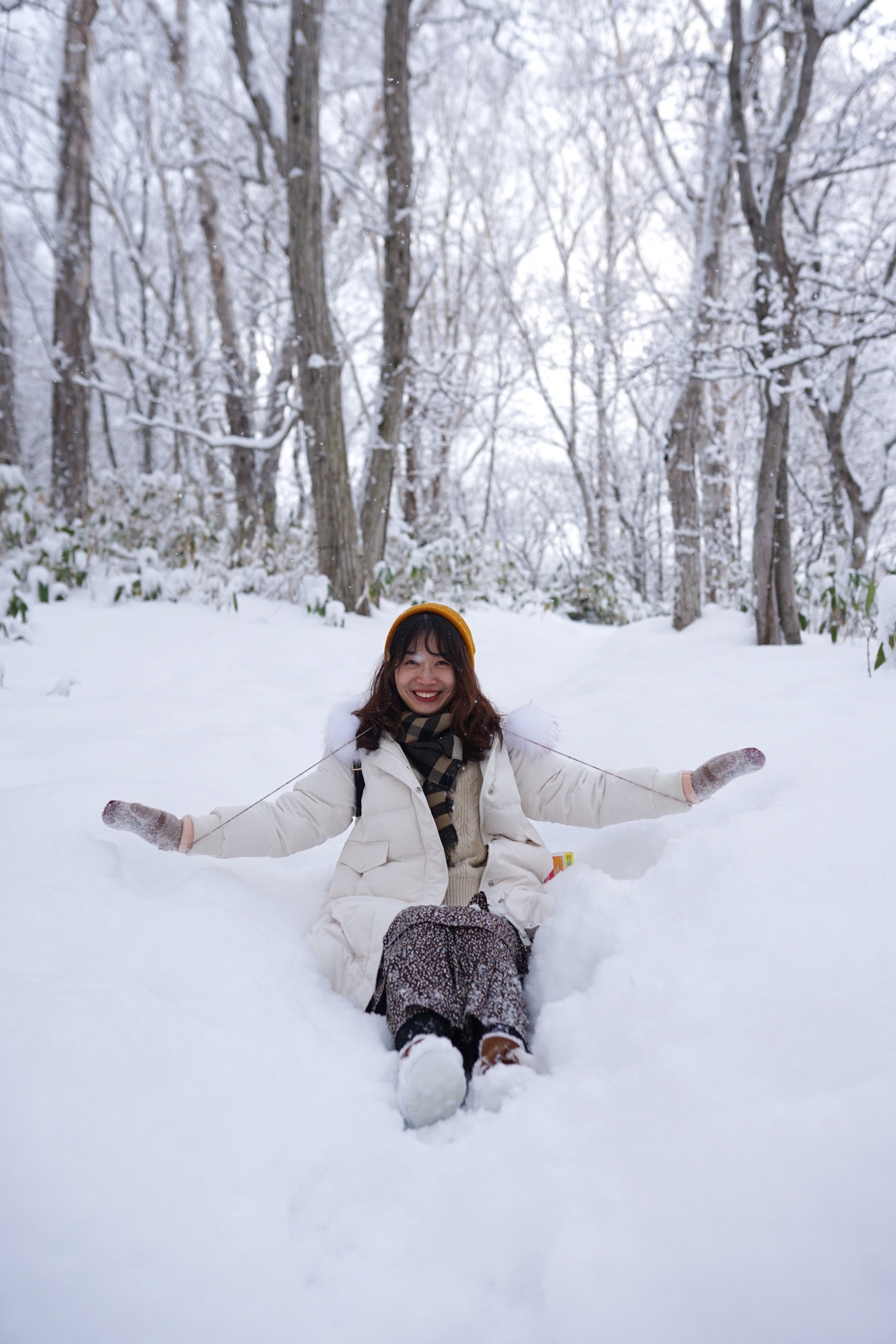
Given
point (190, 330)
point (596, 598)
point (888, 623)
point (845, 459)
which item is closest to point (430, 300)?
point (190, 330)

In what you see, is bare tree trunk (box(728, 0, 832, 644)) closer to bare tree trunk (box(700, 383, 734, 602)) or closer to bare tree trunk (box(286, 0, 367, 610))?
bare tree trunk (box(286, 0, 367, 610))

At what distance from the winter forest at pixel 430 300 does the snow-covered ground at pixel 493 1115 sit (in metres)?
3.09

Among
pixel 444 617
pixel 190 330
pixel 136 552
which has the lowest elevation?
pixel 444 617

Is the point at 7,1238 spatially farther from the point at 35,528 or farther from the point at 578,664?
the point at 35,528

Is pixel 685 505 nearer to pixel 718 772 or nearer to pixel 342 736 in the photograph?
pixel 718 772

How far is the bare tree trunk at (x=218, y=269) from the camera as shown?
8.50 metres

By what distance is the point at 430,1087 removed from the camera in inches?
46.6

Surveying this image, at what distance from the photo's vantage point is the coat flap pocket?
179 cm

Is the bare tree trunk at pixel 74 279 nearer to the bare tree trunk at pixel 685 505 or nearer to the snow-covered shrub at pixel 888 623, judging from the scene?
the bare tree trunk at pixel 685 505

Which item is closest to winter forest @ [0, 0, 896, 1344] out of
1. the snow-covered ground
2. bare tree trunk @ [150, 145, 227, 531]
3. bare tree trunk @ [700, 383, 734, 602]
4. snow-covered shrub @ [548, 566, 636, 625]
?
the snow-covered ground

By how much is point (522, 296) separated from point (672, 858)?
13287 mm

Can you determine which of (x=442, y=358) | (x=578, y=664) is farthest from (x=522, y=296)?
(x=578, y=664)

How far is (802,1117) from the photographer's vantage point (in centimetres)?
96

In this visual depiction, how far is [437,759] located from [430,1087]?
82cm
